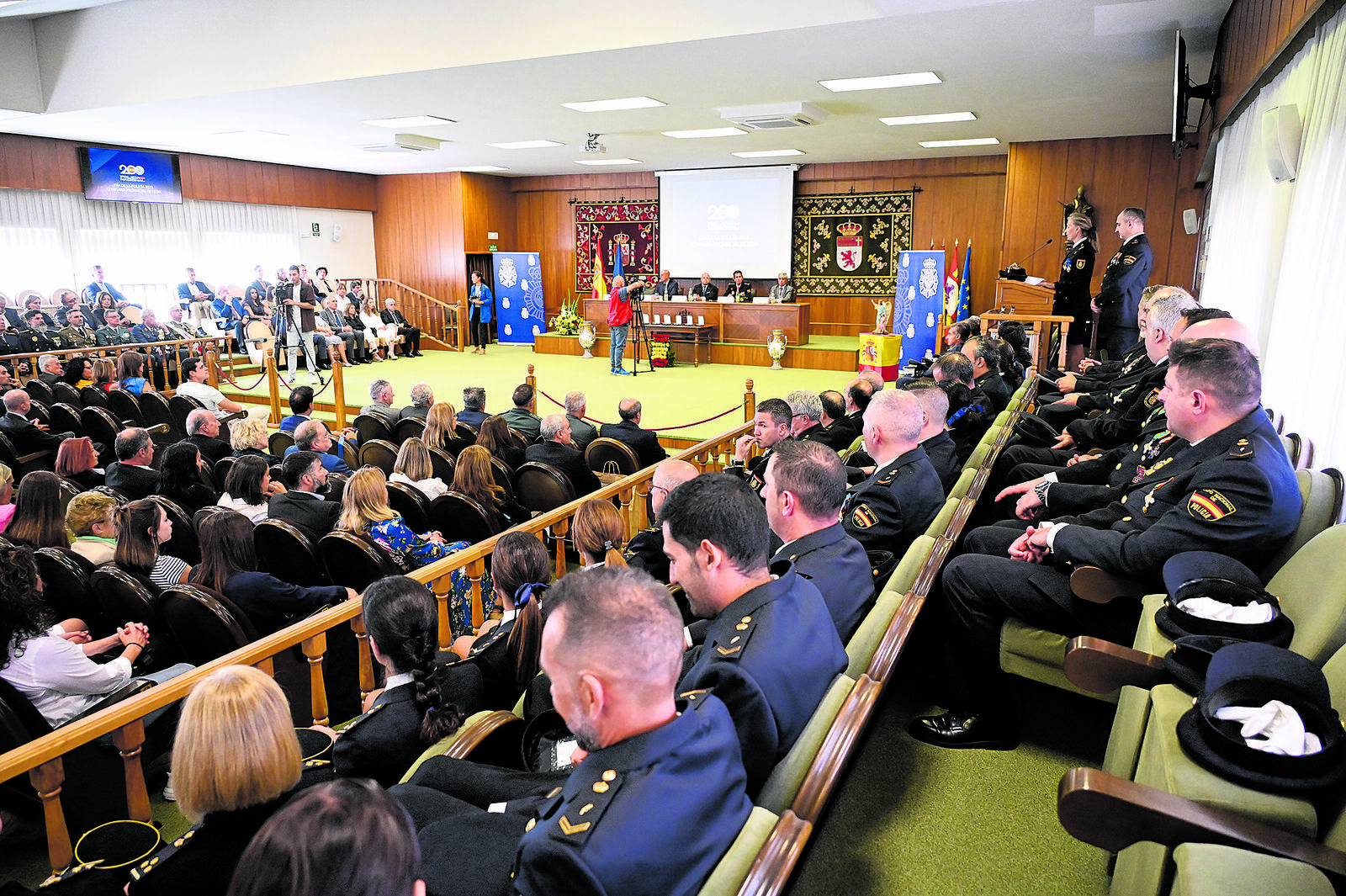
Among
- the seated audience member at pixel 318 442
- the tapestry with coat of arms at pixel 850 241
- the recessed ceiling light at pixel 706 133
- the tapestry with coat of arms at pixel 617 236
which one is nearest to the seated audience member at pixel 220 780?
the seated audience member at pixel 318 442

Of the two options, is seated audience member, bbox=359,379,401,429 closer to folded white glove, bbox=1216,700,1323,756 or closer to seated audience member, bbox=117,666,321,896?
seated audience member, bbox=117,666,321,896

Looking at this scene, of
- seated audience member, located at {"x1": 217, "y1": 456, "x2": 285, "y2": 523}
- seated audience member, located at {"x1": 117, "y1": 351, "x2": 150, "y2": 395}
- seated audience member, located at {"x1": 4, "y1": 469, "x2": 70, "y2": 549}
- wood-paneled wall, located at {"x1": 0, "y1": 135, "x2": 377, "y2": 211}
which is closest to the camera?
seated audience member, located at {"x1": 4, "y1": 469, "x2": 70, "y2": 549}

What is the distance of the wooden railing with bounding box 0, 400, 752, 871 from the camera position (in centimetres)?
183

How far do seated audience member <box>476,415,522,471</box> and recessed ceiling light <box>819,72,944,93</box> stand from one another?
477cm

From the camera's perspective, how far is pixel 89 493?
3.52 metres

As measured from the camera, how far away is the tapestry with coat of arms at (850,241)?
14664 millimetres

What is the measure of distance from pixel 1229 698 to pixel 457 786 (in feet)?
4.85

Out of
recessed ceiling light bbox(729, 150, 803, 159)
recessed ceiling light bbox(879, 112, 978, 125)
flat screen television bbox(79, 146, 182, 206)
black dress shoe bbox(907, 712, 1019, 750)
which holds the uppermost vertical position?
recessed ceiling light bbox(729, 150, 803, 159)

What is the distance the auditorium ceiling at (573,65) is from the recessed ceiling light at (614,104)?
20 cm

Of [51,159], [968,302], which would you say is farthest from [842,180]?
[51,159]

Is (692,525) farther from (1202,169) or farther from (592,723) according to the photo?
(1202,169)

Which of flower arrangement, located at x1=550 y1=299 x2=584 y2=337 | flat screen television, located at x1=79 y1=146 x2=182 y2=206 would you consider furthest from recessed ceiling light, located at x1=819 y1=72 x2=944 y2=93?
flat screen television, located at x1=79 y1=146 x2=182 y2=206

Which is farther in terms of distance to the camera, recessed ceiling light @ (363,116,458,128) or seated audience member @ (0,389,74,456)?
recessed ceiling light @ (363,116,458,128)

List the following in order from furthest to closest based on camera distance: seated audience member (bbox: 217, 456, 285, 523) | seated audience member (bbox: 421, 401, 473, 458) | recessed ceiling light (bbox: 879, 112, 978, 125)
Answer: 1. recessed ceiling light (bbox: 879, 112, 978, 125)
2. seated audience member (bbox: 421, 401, 473, 458)
3. seated audience member (bbox: 217, 456, 285, 523)
